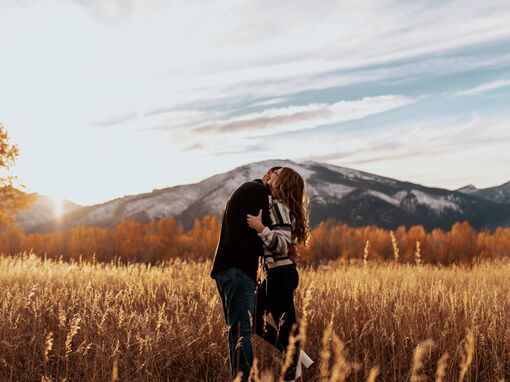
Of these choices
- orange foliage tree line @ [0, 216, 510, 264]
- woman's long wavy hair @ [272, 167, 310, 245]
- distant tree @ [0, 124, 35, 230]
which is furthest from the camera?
orange foliage tree line @ [0, 216, 510, 264]

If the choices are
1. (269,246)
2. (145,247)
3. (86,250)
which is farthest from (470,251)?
(269,246)

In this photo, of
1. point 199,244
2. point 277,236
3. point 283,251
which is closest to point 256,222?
point 277,236

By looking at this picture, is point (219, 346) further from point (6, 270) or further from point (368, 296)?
point (6, 270)

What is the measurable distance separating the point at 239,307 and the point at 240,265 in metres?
0.38

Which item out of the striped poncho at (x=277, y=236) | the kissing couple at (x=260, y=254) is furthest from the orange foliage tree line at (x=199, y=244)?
the striped poncho at (x=277, y=236)

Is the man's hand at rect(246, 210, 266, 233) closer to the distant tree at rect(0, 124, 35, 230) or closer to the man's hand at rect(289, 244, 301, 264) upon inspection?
the man's hand at rect(289, 244, 301, 264)

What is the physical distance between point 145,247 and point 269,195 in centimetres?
5654

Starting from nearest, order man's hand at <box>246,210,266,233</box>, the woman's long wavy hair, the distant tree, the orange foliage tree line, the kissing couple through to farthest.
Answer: man's hand at <box>246,210,266,233</box>
the kissing couple
the woman's long wavy hair
the distant tree
the orange foliage tree line

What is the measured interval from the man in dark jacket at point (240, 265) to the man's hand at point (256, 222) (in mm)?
120

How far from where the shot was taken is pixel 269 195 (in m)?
4.84

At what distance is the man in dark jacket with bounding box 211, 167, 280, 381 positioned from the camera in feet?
15.1

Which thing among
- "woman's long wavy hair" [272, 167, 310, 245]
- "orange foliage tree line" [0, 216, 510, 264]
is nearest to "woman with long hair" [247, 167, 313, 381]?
"woman's long wavy hair" [272, 167, 310, 245]

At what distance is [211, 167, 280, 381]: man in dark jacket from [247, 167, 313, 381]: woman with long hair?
13 centimetres

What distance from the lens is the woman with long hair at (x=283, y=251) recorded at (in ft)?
Answer: 15.3
